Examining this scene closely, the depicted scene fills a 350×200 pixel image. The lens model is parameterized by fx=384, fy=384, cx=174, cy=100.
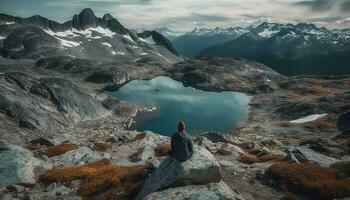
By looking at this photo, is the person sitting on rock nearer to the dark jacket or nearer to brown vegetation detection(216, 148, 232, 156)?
the dark jacket

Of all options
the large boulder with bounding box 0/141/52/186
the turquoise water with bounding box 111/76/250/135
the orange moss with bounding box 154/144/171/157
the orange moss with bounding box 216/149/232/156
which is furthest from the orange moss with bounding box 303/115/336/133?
the large boulder with bounding box 0/141/52/186

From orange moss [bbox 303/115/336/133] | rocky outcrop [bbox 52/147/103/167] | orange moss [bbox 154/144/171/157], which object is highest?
rocky outcrop [bbox 52/147/103/167]

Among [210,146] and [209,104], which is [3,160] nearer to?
[210,146]

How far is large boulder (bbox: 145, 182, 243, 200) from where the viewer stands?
2180 centimetres

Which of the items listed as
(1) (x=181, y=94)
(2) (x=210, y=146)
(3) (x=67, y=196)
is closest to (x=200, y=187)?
(3) (x=67, y=196)

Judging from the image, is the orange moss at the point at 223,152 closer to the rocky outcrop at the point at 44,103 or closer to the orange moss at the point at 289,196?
the orange moss at the point at 289,196

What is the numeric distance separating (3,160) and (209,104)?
135 meters

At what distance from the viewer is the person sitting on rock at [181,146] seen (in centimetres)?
2386

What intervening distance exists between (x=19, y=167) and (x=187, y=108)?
124 m

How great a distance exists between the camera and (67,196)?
28062mm

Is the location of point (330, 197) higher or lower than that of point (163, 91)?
higher

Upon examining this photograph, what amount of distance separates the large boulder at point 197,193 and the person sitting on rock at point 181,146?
1.96 metres

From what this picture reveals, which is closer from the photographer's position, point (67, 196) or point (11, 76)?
point (67, 196)

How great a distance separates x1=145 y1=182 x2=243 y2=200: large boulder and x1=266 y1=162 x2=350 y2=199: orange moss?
548cm
